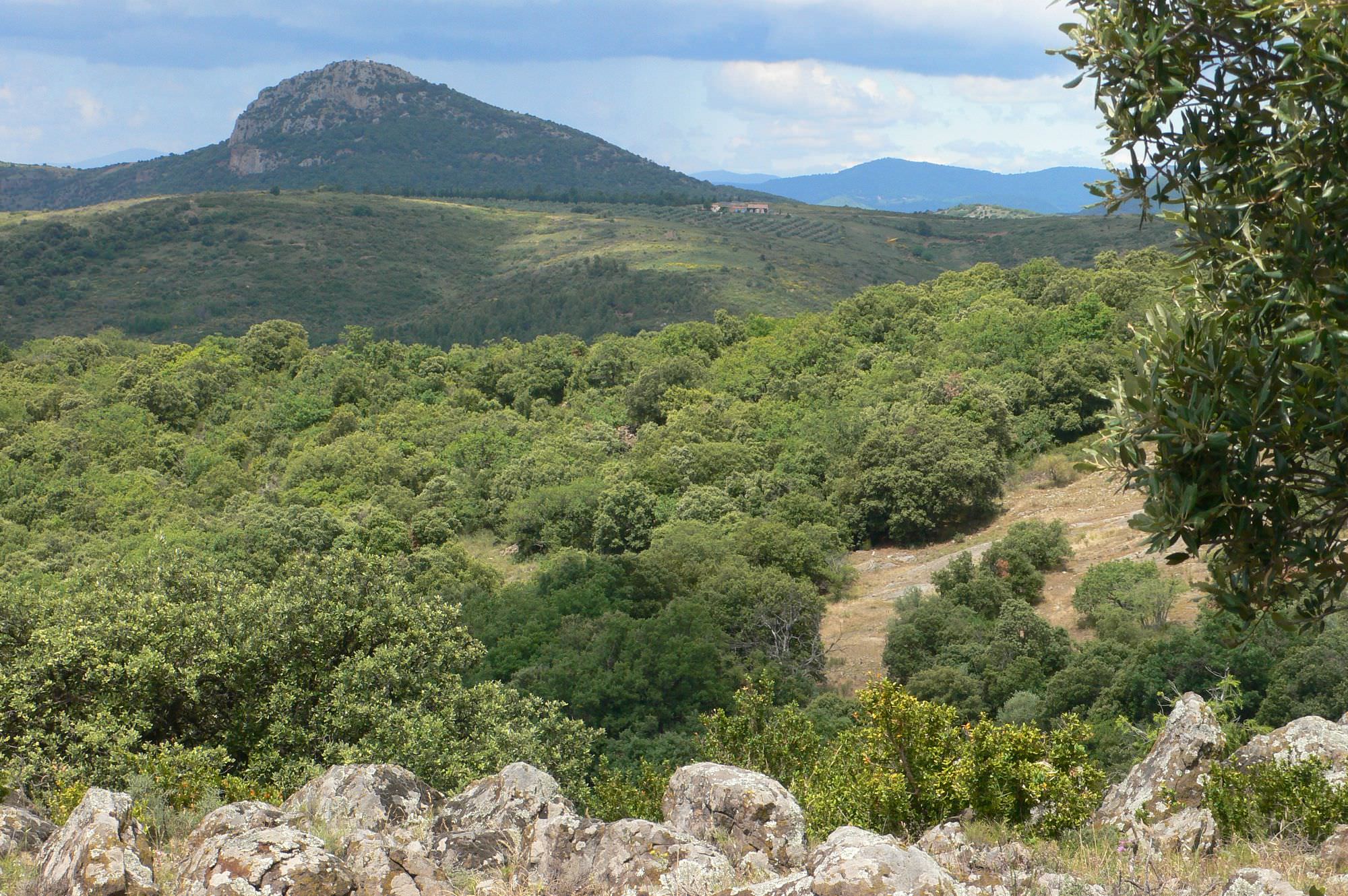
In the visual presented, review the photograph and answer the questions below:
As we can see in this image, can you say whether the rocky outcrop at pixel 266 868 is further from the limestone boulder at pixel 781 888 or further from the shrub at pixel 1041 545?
the shrub at pixel 1041 545

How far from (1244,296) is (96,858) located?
23.1 feet

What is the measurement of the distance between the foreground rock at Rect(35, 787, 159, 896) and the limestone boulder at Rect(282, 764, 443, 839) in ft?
4.39

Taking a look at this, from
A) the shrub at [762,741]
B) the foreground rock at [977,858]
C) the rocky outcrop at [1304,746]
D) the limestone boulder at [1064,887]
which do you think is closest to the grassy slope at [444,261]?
the shrub at [762,741]

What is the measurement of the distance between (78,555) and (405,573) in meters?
11.3

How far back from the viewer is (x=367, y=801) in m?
7.93

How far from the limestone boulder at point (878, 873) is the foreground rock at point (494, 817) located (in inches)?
99.2

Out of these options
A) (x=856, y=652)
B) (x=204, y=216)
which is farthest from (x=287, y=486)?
(x=204, y=216)

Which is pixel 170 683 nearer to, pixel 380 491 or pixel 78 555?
pixel 78 555

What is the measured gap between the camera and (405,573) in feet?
94.3

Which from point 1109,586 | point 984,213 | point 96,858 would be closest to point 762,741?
point 96,858

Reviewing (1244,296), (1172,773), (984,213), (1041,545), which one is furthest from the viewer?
(984,213)

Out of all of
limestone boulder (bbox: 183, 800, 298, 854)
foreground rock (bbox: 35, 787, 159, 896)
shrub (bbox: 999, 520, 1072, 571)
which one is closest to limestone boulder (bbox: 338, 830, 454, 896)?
limestone boulder (bbox: 183, 800, 298, 854)

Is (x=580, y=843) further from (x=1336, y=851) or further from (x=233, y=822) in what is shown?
(x=1336, y=851)

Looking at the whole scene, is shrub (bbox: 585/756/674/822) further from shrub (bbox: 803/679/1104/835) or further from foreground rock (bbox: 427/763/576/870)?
Answer: shrub (bbox: 803/679/1104/835)
